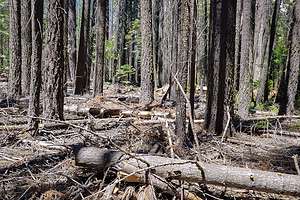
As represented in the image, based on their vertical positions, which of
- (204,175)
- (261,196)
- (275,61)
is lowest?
(261,196)

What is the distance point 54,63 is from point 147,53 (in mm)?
5027

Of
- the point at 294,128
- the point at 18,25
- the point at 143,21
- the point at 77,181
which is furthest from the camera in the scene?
the point at 18,25

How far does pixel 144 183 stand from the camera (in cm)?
474

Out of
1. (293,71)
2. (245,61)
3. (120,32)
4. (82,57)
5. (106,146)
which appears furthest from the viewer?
(120,32)

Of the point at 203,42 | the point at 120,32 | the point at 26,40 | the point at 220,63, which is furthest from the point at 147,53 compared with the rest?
the point at 203,42

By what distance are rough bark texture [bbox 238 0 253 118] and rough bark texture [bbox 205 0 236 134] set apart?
2.94 metres

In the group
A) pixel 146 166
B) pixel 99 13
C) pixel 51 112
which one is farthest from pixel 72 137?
pixel 99 13

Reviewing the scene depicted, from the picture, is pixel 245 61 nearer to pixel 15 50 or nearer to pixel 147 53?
pixel 147 53

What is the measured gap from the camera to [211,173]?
4.48 metres

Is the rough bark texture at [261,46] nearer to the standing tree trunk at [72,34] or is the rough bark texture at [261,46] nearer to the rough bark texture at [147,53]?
the rough bark texture at [147,53]

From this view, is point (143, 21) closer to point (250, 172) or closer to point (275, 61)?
point (250, 172)

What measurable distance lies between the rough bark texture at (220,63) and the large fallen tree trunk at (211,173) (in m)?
4.36

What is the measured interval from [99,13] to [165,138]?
933cm

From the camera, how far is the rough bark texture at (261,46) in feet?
63.2
